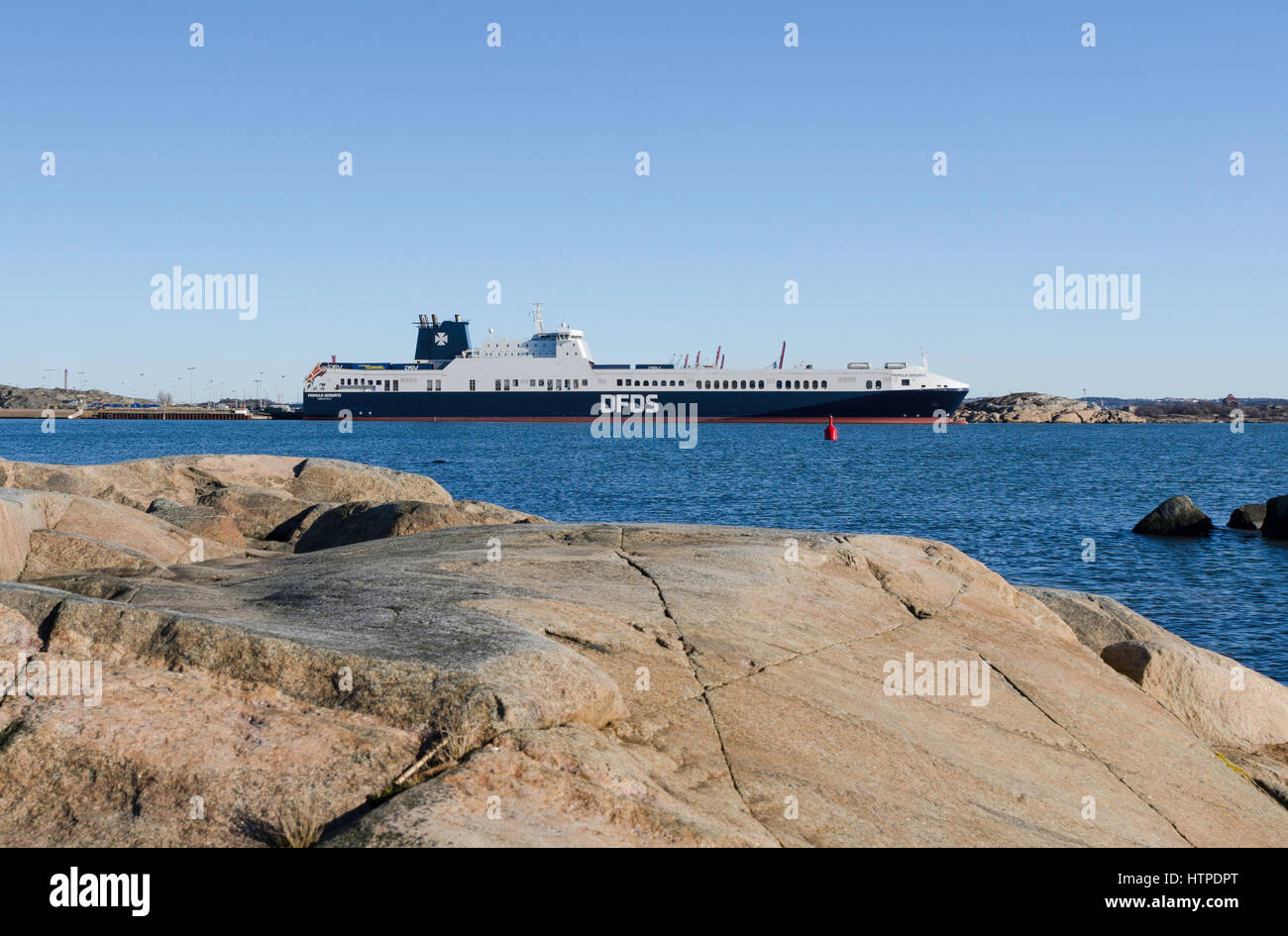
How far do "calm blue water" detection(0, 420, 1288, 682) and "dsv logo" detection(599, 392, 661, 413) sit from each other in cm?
1308

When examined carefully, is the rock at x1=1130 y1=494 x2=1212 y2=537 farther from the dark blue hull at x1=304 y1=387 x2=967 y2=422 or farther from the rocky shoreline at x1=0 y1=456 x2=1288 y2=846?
the dark blue hull at x1=304 y1=387 x2=967 y2=422

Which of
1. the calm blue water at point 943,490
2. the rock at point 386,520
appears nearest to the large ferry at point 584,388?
the calm blue water at point 943,490

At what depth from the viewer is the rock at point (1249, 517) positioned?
2636 cm

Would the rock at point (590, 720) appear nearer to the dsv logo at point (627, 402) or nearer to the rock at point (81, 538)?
the rock at point (81, 538)

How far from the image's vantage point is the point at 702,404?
281 ft

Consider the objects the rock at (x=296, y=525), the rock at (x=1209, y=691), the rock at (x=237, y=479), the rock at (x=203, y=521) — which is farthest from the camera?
the rock at (x=237, y=479)

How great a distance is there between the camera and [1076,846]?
4.95 meters

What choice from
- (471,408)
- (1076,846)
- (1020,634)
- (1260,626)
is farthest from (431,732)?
(471,408)

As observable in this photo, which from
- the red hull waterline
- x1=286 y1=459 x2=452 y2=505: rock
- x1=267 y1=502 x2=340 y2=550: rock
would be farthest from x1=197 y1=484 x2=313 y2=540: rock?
the red hull waterline

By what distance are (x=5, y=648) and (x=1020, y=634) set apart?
265 inches

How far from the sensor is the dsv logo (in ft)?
283

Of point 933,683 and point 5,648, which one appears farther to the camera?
point 933,683

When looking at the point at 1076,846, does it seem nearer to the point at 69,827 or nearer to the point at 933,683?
the point at 933,683

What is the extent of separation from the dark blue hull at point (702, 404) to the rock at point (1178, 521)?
59430 mm
